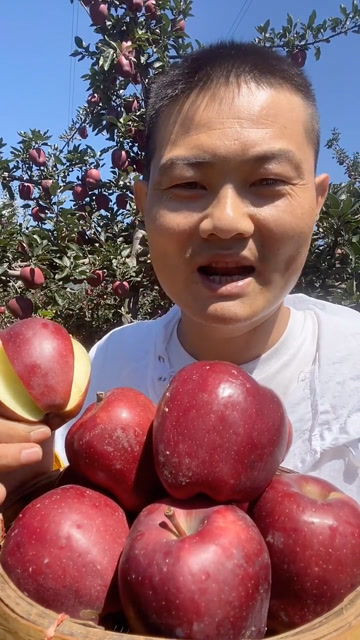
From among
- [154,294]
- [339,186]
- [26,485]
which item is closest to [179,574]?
[26,485]

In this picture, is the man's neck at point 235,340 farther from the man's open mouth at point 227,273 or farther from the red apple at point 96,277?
the red apple at point 96,277

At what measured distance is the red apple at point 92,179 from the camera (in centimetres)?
356

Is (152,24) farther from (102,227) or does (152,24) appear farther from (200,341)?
(200,341)

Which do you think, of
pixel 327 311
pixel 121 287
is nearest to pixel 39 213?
pixel 121 287

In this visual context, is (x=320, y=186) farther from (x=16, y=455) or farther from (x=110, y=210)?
(x=110, y=210)

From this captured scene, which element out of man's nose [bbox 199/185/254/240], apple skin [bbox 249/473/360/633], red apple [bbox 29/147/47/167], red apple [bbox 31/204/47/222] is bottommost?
apple skin [bbox 249/473/360/633]

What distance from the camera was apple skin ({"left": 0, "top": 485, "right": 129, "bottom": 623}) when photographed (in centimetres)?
80

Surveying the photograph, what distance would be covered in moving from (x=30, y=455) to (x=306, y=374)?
2.41 feet

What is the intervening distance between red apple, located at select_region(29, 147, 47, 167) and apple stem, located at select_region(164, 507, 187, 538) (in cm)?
319

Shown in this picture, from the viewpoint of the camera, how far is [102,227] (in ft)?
11.3

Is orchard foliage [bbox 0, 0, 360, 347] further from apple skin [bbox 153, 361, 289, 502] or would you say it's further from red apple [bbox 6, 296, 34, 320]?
apple skin [bbox 153, 361, 289, 502]

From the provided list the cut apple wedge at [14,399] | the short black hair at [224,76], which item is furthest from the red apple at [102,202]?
the cut apple wedge at [14,399]

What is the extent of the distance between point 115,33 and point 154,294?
162cm

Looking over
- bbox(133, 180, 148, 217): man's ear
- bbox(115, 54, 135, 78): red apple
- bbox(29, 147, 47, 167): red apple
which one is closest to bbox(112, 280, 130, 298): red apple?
bbox(29, 147, 47, 167): red apple
